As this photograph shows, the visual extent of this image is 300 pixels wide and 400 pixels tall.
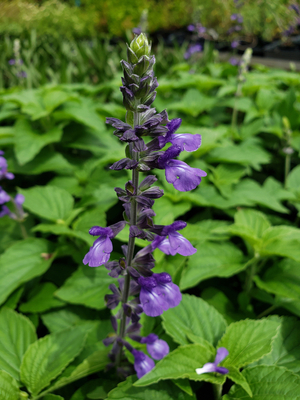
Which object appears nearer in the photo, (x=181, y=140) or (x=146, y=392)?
(x=181, y=140)

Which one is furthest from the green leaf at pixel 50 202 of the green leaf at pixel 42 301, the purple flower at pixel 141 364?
the purple flower at pixel 141 364

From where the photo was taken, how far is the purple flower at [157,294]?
0.96m

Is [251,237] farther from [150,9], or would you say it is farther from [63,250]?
[150,9]

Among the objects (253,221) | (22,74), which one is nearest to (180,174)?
(253,221)

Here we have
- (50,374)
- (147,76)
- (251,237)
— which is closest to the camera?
(147,76)

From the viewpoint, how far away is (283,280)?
1.69m

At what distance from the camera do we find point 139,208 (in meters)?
1.02

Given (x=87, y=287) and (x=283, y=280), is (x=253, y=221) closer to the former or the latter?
(x=283, y=280)

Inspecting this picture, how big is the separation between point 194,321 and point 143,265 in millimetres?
Answer: 508

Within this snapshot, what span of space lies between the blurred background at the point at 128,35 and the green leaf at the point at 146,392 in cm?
402

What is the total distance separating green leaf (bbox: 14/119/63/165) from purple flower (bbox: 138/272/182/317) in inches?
71.8

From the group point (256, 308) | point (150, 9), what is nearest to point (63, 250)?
point (256, 308)

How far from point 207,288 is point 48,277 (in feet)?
3.64

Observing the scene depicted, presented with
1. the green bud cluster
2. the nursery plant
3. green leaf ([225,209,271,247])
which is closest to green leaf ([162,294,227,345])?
the nursery plant
